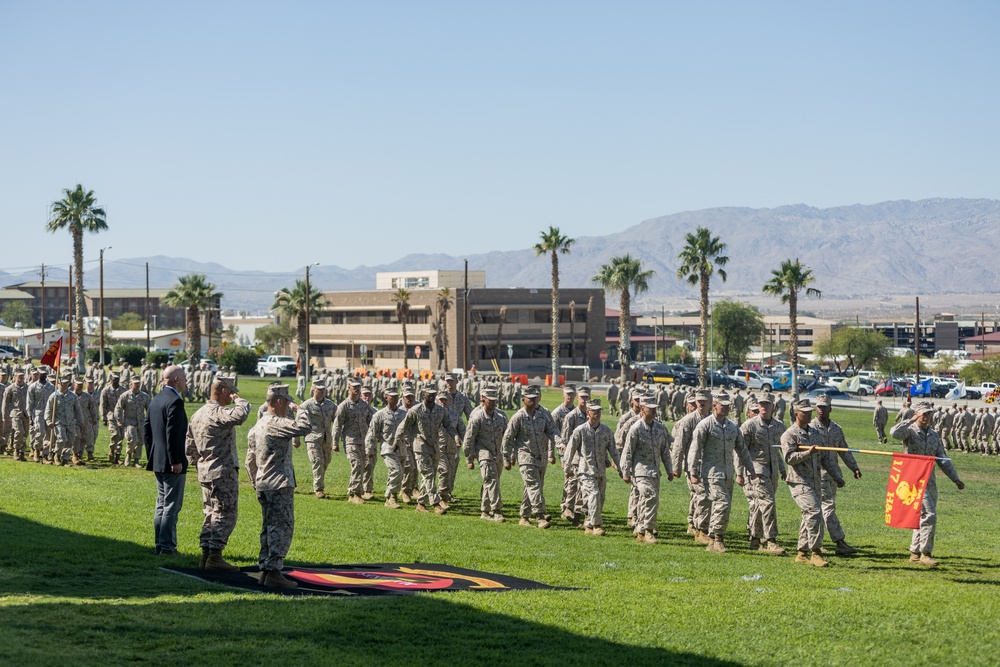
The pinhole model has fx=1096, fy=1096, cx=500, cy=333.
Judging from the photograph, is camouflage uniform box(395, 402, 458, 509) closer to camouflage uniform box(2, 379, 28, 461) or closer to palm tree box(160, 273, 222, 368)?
camouflage uniform box(2, 379, 28, 461)

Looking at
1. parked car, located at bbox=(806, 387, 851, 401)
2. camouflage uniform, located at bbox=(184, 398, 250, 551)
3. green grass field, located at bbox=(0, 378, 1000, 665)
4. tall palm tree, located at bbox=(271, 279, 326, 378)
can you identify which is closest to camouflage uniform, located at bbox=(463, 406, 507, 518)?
green grass field, located at bbox=(0, 378, 1000, 665)

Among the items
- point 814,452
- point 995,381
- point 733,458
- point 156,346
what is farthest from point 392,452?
point 156,346

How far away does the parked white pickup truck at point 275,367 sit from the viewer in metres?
84.8

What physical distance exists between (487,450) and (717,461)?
4.25 metres

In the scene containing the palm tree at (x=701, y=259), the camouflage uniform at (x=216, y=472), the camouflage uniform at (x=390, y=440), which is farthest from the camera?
the palm tree at (x=701, y=259)

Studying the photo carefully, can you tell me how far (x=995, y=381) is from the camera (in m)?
96.9

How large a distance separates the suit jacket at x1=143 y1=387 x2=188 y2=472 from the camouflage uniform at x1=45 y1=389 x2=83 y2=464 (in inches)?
502

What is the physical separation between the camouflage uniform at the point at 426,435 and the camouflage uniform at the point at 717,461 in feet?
16.8

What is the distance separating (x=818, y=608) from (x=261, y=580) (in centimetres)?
559

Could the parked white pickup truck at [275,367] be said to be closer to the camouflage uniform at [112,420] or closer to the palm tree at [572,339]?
the palm tree at [572,339]

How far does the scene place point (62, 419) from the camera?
24.3 metres

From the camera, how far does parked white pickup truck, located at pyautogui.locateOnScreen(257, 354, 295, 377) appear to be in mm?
84812

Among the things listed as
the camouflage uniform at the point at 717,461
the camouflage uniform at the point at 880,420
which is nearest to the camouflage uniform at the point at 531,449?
the camouflage uniform at the point at 717,461

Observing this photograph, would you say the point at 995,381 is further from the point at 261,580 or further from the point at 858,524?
the point at 261,580
